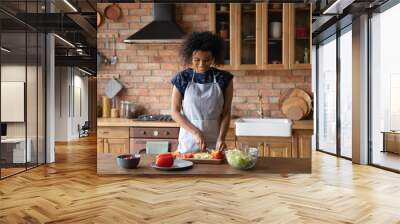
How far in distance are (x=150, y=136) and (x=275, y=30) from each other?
3.51 feet

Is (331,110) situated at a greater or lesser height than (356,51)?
lesser

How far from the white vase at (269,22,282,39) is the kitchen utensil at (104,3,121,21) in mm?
913

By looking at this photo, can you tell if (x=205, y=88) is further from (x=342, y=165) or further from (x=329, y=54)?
(x=329, y=54)

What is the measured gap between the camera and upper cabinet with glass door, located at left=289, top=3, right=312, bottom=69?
7.57 ft

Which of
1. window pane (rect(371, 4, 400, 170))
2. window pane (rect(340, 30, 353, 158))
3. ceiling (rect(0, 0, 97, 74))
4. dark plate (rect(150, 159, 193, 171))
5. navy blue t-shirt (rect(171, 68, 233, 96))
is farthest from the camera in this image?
window pane (rect(340, 30, 353, 158))

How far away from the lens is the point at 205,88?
4.66 ft

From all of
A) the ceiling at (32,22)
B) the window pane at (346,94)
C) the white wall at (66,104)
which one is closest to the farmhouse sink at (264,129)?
the ceiling at (32,22)

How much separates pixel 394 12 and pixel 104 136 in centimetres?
353

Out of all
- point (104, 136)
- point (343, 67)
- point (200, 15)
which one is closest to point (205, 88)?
point (104, 136)

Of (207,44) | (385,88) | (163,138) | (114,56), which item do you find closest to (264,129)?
(163,138)

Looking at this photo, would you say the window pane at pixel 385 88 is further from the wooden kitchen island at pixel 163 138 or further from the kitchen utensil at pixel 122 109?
the kitchen utensil at pixel 122 109

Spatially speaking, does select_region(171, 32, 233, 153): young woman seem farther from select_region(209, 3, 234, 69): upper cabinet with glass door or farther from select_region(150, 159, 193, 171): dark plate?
select_region(209, 3, 234, 69): upper cabinet with glass door

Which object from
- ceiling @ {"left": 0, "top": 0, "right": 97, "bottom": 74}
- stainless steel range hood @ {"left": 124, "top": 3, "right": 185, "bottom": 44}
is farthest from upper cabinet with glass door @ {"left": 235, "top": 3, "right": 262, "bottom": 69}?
ceiling @ {"left": 0, "top": 0, "right": 97, "bottom": 74}

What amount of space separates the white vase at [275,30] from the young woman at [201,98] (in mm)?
1037
